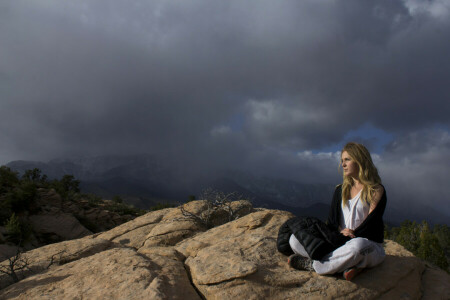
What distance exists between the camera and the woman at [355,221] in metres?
4.43

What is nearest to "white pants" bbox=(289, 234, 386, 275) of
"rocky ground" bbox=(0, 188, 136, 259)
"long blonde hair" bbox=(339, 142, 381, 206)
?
"long blonde hair" bbox=(339, 142, 381, 206)

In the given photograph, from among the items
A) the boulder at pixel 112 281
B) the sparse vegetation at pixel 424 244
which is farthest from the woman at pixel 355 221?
A: the sparse vegetation at pixel 424 244

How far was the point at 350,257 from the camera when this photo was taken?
14.3ft

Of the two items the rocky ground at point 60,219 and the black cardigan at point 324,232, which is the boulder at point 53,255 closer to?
the black cardigan at point 324,232

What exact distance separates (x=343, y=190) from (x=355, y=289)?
1705 mm

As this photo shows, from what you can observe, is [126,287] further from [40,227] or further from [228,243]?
[40,227]

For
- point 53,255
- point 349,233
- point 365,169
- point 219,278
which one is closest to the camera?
point 219,278

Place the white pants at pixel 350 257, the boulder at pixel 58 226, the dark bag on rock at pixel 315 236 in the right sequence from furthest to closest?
the boulder at pixel 58 226, the dark bag on rock at pixel 315 236, the white pants at pixel 350 257

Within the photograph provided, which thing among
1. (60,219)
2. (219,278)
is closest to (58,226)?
(60,219)

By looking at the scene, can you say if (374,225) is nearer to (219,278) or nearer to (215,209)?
(219,278)

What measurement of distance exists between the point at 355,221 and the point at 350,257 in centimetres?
89

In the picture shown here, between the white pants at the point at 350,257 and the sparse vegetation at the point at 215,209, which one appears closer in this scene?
the white pants at the point at 350,257

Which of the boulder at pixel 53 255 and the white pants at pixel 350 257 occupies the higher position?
the white pants at pixel 350 257

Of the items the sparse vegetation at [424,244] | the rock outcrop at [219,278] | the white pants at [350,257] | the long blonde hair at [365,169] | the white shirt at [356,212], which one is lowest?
the sparse vegetation at [424,244]
